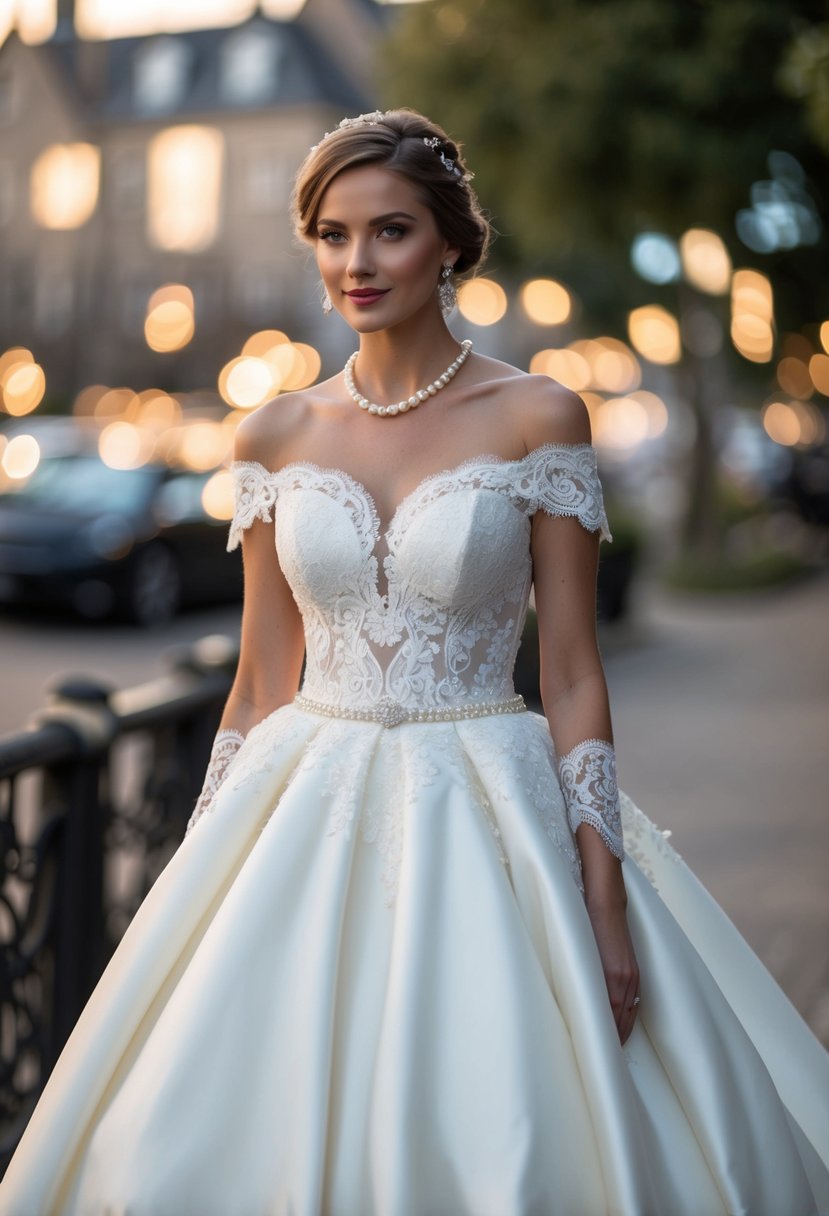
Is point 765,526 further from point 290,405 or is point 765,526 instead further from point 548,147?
point 290,405

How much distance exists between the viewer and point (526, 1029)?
229cm

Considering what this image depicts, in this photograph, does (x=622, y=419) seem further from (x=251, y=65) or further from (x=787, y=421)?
(x=251, y=65)

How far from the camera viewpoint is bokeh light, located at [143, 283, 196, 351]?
159ft

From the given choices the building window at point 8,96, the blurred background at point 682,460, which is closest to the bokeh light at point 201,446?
the blurred background at point 682,460

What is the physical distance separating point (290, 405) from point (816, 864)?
5243 millimetres

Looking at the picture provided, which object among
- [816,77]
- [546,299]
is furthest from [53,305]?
[816,77]

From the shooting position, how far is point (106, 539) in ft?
48.1

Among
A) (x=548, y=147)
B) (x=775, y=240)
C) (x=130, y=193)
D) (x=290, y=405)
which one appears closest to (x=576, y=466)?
(x=290, y=405)

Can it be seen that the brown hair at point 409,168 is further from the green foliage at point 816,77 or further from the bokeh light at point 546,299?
the bokeh light at point 546,299

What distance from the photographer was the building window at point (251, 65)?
5091 centimetres

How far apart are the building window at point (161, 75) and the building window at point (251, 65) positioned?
1.49 meters

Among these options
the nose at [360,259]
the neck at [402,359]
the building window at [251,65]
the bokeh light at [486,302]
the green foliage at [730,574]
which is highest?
the building window at [251,65]

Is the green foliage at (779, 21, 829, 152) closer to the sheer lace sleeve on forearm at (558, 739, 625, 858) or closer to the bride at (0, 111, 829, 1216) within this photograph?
the bride at (0, 111, 829, 1216)

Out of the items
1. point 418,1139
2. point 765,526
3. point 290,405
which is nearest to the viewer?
point 418,1139
